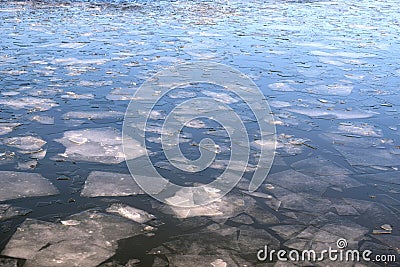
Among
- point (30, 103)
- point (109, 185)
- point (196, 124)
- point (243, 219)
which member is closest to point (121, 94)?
point (30, 103)

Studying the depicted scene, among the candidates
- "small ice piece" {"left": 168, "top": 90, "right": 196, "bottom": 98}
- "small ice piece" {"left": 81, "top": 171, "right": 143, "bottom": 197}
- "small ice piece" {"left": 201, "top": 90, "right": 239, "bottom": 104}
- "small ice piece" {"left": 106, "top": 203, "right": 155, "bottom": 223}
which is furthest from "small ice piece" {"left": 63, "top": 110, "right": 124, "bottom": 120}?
"small ice piece" {"left": 106, "top": 203, "right": 155, "bottom": 223}

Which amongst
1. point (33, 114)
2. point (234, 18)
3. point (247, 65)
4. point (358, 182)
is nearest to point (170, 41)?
point (247, 65)

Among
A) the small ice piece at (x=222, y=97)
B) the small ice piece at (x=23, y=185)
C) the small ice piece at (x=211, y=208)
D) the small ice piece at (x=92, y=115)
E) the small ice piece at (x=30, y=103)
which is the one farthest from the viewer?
the small ice piece at (x=222, y=97)

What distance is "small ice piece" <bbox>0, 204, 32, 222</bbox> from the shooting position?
3475 mm

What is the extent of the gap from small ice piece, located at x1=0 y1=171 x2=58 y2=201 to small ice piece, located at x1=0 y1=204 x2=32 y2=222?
135mm

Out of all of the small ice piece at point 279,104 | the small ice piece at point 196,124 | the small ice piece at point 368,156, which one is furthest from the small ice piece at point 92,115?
the small ice piece at point 368,156

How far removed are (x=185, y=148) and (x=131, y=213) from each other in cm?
127

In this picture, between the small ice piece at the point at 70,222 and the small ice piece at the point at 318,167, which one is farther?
the small ice piece at the point at 318,167

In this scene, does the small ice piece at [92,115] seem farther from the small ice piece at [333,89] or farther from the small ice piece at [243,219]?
the small ice piece at [333,89]

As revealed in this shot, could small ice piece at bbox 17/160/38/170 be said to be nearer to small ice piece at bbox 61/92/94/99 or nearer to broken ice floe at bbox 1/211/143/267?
broken ice floe at bbox 1/211/143/267

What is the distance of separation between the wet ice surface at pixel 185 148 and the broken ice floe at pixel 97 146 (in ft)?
0.06

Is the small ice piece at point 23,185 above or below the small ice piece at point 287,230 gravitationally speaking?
above

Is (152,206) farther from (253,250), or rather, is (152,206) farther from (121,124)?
(121,124)

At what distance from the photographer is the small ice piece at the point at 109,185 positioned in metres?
3.89
